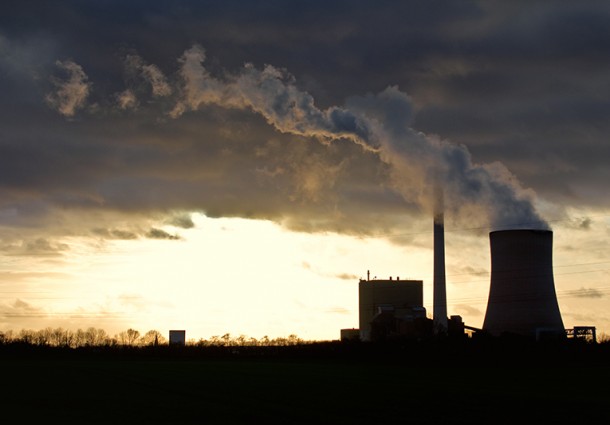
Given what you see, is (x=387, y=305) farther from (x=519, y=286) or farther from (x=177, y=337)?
(x=519, y=286)

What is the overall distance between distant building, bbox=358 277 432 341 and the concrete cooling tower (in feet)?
67.6

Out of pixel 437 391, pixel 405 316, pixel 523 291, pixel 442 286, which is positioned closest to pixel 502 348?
pixel 523 291

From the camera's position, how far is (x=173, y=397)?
2662 centimetres

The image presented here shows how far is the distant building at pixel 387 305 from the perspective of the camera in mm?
79812

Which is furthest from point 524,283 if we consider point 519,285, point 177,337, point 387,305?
point 177,337

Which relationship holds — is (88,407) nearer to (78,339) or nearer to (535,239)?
(535,239)

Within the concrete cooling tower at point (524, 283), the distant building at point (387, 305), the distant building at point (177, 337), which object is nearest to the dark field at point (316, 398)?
the concrete cooling tower at point (524, 283)

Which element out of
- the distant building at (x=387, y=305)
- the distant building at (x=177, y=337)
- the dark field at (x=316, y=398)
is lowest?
the dark field at (x=316, y=398)

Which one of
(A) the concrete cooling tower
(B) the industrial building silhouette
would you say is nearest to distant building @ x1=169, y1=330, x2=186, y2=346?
(B) the industrial building silhouette

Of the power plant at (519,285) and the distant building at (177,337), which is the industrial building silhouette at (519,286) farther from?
the distant building at (177,337)

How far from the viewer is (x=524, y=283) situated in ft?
177

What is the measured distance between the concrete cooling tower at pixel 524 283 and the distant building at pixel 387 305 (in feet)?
67.6

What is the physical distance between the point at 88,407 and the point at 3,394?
597 cm

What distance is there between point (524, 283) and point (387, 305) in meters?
30.7
